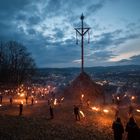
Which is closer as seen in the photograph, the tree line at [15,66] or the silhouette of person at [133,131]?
the silhouette of person at [133,131]

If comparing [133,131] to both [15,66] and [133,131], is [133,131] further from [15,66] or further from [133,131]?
[15,66]

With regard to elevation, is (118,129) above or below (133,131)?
below

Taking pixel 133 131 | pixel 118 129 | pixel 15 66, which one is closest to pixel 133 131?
pixel 133 131

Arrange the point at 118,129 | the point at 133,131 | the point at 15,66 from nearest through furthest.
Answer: the point at 133,131, the point at 118,129, the point at 15,66

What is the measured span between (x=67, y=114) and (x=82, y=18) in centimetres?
1745

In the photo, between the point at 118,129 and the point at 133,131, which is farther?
the point at 118,129

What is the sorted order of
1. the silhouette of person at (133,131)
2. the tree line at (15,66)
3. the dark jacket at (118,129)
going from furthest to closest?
the tree line at (15,66) → the dark jacket at (118,129) → the silhouette of person at (133,131)

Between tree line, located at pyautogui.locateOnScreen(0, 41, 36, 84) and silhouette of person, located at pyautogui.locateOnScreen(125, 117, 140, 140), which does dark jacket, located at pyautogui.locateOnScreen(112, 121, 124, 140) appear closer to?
silhouette of person, located at pyautogui.locateOnScreen(125, 117, 140, 140)

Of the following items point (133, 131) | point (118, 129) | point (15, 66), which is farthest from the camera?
point (15, 66)

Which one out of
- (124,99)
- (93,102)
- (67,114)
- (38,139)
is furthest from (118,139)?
(124,99)

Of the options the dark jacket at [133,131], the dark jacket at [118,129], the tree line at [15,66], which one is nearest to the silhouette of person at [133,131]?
the dark jacket at [133,131]

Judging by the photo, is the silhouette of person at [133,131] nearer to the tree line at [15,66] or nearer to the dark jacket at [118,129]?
the dark jacket at [118,129]

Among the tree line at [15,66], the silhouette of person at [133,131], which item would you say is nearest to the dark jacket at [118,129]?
the silhouette of person at [133,131]

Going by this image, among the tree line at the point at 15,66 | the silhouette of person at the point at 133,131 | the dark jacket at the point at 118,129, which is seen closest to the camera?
the silhouette of person at the point at 133,131
